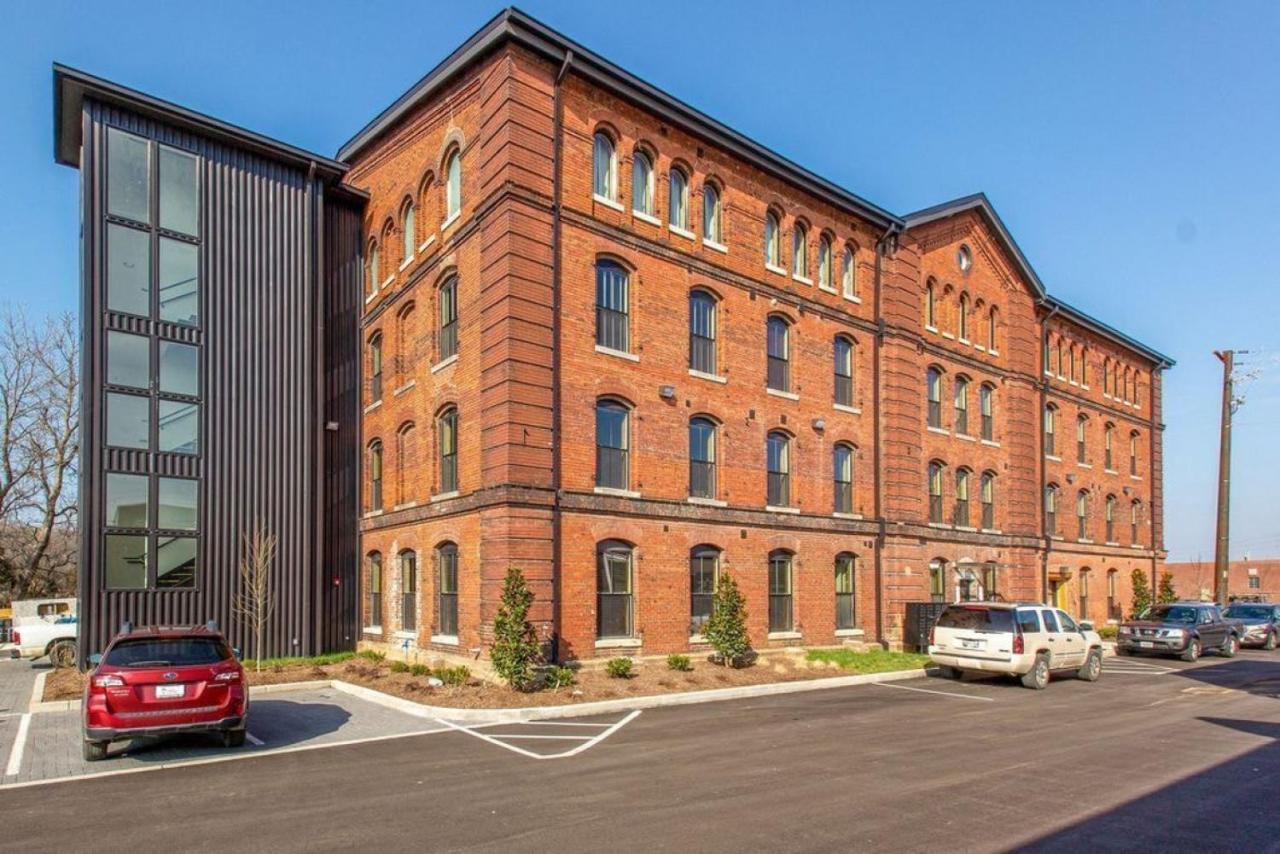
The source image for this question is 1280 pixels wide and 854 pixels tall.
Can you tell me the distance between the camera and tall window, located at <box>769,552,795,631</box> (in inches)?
921

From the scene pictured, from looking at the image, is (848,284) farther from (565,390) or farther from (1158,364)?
(1158,364)

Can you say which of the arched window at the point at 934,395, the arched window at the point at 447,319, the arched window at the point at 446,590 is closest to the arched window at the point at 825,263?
the arched window at the point at 934,395

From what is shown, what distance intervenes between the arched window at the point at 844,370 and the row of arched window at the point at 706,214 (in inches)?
56.2

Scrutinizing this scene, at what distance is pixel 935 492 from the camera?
29.5 metres

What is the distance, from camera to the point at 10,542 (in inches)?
1626

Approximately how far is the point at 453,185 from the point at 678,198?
17.7 feet

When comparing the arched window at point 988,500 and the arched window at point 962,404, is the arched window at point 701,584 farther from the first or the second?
the arched window at point 988,500

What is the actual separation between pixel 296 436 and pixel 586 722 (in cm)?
1307

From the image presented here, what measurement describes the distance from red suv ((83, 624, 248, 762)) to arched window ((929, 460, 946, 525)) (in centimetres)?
2226

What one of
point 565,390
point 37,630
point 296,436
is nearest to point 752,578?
point 565,390

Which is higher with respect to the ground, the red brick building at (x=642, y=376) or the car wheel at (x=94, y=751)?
the red brick building at (x=642, y=376)

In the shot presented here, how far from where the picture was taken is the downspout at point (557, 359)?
18.4m

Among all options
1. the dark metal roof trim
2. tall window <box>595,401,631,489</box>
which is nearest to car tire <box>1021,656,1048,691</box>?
tall window <box>595,401,631,489</box>

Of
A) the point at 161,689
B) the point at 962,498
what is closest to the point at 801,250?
the point at 962,498
